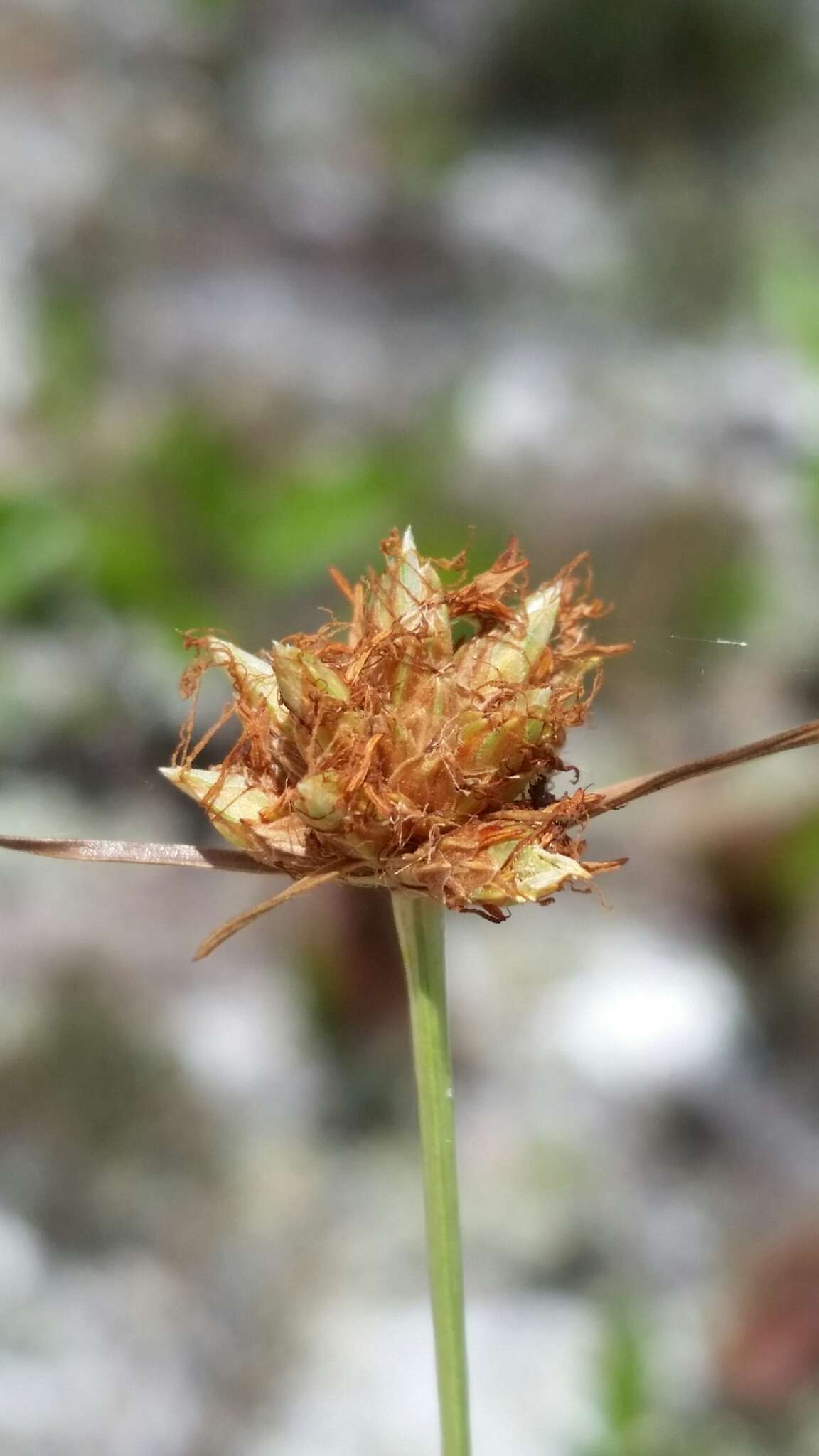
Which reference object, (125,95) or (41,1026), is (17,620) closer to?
(41,1026)

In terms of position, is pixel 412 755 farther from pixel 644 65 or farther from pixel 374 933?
pixel 644 65

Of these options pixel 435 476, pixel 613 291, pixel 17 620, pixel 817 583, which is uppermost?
pixel 613 291

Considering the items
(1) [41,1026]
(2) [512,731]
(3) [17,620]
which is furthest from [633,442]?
(2) [512,731]

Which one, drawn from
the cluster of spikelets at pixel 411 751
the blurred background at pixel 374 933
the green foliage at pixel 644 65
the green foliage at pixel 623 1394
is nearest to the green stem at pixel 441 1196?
the cluster of spikelets at pixel 411 751

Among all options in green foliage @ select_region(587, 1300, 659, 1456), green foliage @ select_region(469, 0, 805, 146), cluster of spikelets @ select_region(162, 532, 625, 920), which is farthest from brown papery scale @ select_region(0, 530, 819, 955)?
green foliage @ select_region(469, 0, 805, 146)

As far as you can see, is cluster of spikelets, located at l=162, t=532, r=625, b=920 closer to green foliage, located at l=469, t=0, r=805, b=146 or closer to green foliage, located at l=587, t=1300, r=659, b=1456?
green foliage, located at l=587, t=1300, r=659, b=1456
